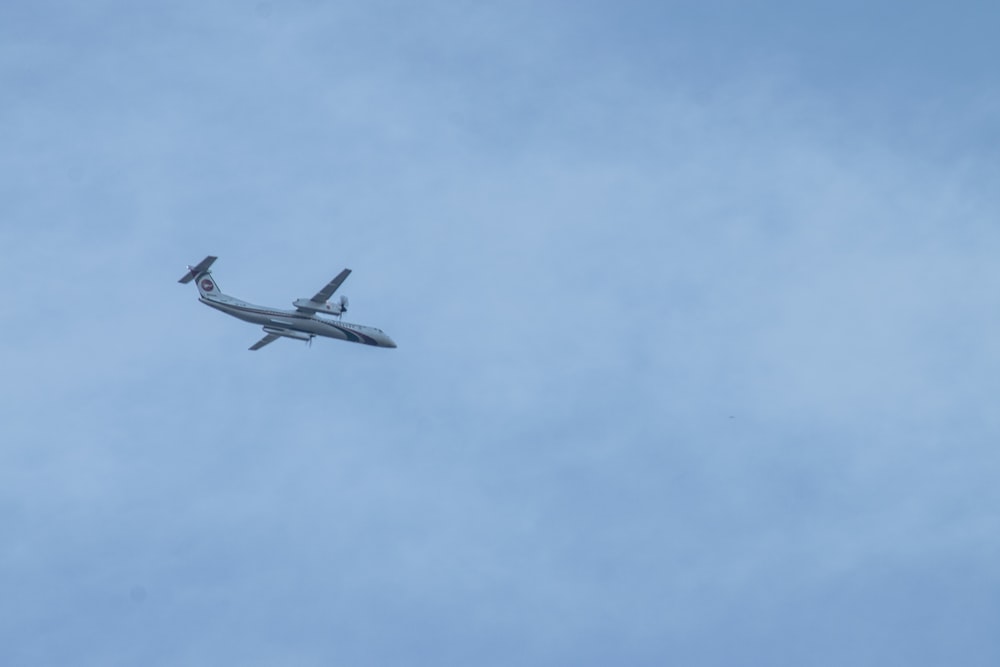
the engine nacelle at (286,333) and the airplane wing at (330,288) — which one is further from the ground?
the airplane wing at (330,288)

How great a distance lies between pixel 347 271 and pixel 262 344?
Result: 15.3 metres

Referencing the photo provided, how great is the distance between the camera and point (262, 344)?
198625 millimetres

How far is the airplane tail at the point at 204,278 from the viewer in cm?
19450

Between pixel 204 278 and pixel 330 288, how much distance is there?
14.4 m

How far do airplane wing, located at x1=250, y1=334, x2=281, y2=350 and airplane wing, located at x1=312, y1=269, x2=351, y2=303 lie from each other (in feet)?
22.0

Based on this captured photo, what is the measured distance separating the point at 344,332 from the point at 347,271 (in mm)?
10704

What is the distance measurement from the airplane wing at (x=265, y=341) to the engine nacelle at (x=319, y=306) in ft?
15.1

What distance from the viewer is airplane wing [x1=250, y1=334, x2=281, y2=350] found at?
644 ft

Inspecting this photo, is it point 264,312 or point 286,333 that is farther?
point 286,333

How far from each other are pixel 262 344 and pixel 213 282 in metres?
8.29

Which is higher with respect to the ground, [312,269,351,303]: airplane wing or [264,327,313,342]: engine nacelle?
[312,269,351,303]: airplane wing

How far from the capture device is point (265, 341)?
19788 cm

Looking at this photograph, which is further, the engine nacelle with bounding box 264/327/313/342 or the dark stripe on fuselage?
the engine nacelle with bounding box 264/327/313/342

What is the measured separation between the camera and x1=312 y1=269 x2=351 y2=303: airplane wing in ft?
622
